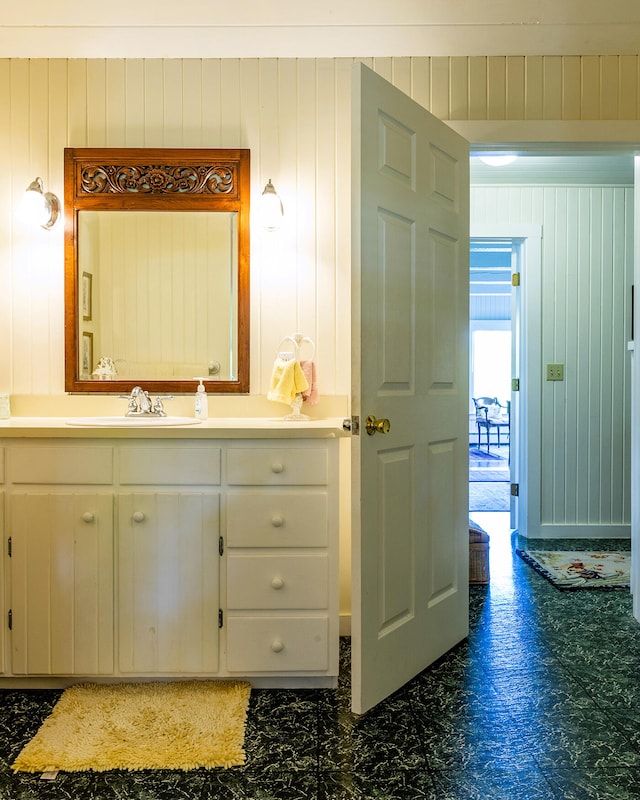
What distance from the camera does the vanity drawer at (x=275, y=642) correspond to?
2.16 meters

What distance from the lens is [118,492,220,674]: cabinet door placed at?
2.15 m

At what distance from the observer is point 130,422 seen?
2426 mm

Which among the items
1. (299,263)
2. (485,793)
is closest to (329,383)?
(299,263)

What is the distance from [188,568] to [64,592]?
0.42 metres

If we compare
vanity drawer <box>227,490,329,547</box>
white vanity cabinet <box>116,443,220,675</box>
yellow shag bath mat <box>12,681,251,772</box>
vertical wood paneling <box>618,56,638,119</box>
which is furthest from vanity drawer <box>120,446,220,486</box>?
vertical wood paneling <box>618,56,638,119</box>

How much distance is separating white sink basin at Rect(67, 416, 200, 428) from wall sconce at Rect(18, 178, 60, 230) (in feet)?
2.65

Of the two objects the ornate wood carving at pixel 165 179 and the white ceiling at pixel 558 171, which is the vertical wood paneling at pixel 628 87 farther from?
the ornate wood carving at pixel 165 179

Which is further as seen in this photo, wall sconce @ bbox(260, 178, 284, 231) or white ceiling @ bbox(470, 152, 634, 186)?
white ceiling @ bbox(470, 152, 634, 186)

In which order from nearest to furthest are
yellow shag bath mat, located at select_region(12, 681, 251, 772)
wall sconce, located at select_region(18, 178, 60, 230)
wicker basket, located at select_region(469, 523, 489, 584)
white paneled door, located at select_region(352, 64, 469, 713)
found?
yellow shag bath mat, located at select_region(12, 681, 251, 772), white paneled door, located at select_region(352, 64, 469, 713), wall sconce, located at select_region(18, 178, 60, 230), wicker basket, located at select_region(469, 523, 489, 584)

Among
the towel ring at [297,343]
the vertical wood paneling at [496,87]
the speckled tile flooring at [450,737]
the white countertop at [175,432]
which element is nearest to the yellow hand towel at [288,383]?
the towel ring at [297,343]

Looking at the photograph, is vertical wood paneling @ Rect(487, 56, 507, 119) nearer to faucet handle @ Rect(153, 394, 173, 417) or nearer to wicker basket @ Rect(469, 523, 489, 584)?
faucet handle @ Rect(153, 394, 173, 417)

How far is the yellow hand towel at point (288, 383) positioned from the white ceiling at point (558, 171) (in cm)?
Result: 209

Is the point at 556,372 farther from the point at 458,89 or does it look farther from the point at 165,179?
the point at 165,179

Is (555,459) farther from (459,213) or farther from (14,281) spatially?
(14,281)
